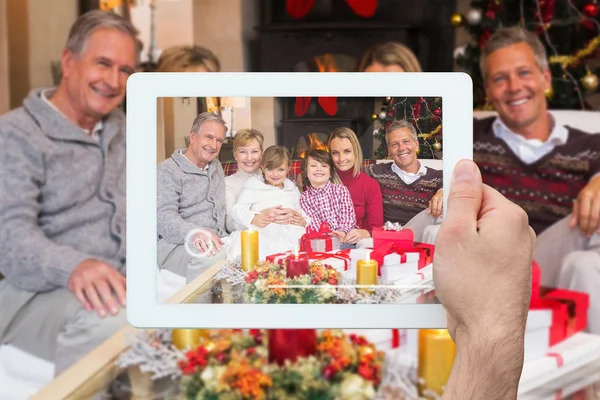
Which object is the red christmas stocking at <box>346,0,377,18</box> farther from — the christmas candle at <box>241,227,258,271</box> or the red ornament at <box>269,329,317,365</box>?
the christmas candle at <box>241,227,258,271</box>

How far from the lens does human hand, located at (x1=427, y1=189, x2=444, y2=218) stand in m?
0.89

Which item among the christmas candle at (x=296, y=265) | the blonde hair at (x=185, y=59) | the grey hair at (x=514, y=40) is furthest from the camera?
the grey hair at (x=514, y=40)

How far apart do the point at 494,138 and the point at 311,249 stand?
54.3 inches

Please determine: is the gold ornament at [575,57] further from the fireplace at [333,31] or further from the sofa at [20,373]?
the sofa at [20,373]

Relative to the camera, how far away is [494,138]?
Answer: 2.08 m

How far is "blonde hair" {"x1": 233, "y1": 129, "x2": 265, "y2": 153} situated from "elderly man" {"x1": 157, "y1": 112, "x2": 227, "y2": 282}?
1.0 inches

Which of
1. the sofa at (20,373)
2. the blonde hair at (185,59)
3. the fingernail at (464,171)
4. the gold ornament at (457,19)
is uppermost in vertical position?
the gold ornament at (457,19)

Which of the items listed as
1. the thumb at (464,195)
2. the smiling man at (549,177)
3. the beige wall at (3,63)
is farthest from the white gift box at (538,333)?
the beige wall at (3,63)

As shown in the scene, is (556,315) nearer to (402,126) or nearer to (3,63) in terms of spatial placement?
(402,126)

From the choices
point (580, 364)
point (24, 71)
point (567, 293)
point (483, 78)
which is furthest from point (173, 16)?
point (580, 364)

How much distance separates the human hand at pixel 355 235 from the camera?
94 centimetres

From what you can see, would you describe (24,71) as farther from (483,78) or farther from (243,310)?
(483,78)

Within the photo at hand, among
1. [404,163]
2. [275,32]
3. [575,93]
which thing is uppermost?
[275,32]

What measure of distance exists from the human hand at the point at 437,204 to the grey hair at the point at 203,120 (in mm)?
360
